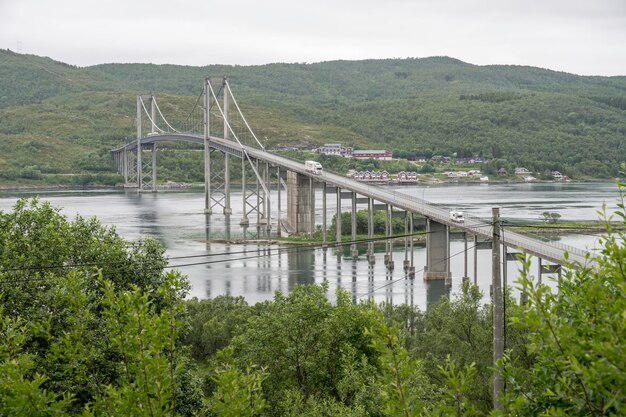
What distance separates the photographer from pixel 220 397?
322 inches

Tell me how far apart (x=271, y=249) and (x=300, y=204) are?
17.6m

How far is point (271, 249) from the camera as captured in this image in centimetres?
4100

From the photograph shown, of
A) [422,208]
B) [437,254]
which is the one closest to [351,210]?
[422,208]

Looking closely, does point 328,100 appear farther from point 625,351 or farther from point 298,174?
point 625,351

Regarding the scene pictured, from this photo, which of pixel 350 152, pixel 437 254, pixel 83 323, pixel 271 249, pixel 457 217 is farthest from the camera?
pixel 350 152

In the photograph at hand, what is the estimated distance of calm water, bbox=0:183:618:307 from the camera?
3731 cm

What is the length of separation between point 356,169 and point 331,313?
88848 mm

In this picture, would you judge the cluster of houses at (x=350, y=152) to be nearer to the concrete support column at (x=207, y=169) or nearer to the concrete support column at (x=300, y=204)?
the concrete support column at (x=207, y=169)

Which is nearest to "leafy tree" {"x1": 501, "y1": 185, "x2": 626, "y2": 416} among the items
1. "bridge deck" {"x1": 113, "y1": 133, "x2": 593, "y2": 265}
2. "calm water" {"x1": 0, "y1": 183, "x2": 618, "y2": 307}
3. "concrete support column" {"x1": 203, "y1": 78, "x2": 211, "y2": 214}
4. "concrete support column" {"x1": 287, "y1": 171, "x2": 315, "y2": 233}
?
"bridge deck" {"x1": 113, "y1": 133, "x2": 593, "y2": 265}

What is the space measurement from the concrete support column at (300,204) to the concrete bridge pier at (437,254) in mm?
16212

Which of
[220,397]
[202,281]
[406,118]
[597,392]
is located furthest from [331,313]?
[406,118]

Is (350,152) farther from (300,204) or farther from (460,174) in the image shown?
(300,204)

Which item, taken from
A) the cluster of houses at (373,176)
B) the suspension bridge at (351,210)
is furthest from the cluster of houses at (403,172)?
the suspension bridge at (351,210)

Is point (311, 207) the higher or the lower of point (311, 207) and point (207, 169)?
the lower
